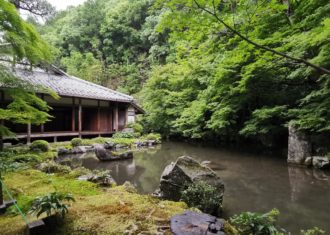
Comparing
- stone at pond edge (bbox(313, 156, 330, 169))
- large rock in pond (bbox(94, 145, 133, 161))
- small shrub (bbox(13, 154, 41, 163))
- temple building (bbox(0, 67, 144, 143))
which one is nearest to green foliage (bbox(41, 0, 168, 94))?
temple building (bbox(0, 67, 144, 143))

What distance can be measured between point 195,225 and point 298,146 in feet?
30.3

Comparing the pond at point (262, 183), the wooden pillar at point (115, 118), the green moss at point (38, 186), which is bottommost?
the pond at point (262, 183)

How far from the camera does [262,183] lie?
7613mm

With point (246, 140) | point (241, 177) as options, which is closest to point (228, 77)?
point (246, 140)

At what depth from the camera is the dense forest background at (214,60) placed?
2721 millimetres

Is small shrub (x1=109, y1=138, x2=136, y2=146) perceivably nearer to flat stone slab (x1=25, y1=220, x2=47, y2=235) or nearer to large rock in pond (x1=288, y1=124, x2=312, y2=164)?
large rock in pond (x1=288, y1=124, x2=312, y2=164)

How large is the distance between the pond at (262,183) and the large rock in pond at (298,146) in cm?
58

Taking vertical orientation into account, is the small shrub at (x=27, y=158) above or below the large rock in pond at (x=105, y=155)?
above

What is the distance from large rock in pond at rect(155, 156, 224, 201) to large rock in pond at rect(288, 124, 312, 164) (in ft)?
20.9

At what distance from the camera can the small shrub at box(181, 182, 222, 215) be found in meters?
4.81

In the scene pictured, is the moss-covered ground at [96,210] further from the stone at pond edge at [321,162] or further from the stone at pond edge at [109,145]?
Result: the stone at pond edge at [109,145]

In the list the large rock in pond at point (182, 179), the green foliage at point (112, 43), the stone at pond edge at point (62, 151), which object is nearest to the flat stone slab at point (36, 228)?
the large rock in pond at point (182, 179)

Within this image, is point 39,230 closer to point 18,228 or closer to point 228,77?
point 18,228

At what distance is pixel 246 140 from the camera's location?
15.9 m
